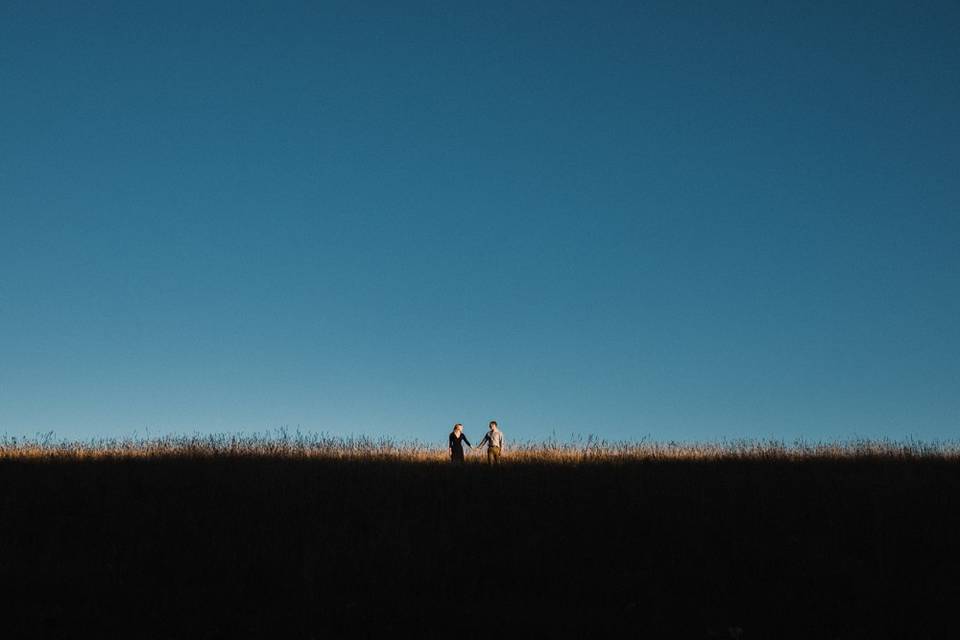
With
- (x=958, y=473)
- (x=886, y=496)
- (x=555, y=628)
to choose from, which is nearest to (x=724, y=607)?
(x=555, y=628)

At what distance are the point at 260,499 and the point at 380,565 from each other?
4027mm

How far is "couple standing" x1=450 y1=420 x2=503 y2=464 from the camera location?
20.2 m

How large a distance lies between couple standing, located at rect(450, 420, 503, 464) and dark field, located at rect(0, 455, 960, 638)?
464 cm

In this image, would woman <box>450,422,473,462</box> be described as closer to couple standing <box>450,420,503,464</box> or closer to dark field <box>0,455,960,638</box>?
couple standing <box>450,420,503,464</box>

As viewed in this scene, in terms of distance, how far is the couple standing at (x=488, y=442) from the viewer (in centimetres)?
2023

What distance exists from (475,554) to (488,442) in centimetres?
987

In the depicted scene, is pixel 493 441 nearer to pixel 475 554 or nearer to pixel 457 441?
pixel 457 441

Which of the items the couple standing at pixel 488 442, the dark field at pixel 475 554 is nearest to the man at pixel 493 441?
the couple standing at pixel 488 442

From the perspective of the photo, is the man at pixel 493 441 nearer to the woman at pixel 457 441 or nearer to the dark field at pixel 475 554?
the woman at pixel 457 441

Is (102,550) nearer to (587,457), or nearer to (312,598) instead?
(312,598)

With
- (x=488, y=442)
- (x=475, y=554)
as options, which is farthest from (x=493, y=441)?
(x=475, y=554)

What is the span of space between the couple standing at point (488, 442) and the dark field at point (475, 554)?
4.64 m

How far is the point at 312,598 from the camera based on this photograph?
8945 millimetres

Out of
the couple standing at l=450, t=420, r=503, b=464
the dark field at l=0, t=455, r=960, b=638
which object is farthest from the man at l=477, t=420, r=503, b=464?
the dark field at l=0, t=455, r=960, b=638
